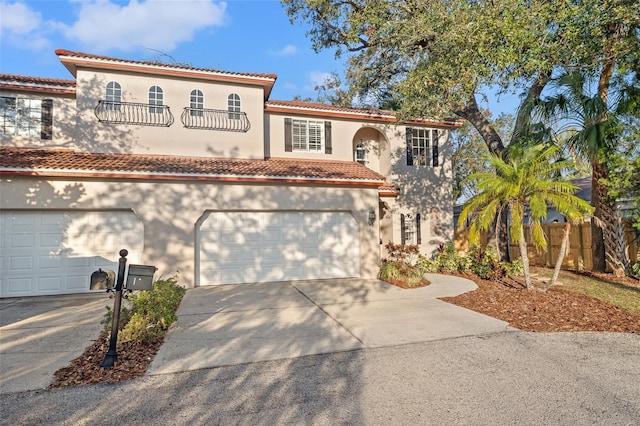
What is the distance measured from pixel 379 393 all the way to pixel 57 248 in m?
9.38

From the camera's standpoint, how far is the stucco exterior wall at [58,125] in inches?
452

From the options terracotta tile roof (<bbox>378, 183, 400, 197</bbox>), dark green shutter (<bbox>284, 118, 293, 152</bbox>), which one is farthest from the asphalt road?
dark green shutter (<bbox>284, 118, 293, 152</bbox>)

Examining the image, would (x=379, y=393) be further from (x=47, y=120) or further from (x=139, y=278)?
(x=47, y=120)

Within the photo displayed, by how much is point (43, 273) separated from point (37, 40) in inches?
284

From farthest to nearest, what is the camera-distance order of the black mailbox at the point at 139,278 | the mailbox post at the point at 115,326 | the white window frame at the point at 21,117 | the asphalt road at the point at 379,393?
1. the white window frame at the point at 21,117
2. the black mailbox at the point at 139,278
3. the mailbox post at the point at 115,326
4. the asphalt road at the point at 379,393

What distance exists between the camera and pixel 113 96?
11.5m

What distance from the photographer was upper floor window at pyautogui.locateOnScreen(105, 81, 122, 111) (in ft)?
37.4

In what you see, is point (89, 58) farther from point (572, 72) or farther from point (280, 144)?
point (572, 72)

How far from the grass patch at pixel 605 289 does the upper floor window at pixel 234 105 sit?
11506 millimetres

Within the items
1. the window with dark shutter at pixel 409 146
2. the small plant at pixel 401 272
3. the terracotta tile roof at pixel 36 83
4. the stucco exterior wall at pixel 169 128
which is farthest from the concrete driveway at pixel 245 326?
the window with dark shutter at pixel 409 146

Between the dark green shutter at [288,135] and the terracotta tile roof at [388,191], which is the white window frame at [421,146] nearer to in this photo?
the terracotta tile roof at [388,191]

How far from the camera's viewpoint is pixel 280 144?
13.9 meters

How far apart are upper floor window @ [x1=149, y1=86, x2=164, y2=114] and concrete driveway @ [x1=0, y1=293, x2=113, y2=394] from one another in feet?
20.3

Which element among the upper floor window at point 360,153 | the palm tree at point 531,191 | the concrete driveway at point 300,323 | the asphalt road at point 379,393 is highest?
the upper floor window at point 360,153
